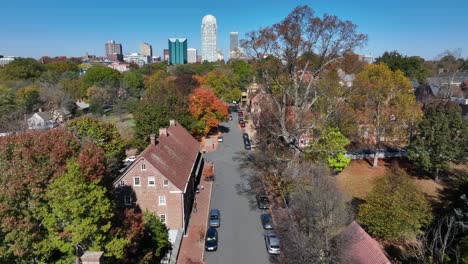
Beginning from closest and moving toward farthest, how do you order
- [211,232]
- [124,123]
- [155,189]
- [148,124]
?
[211,232], [155,189], [148,124], [124,123]

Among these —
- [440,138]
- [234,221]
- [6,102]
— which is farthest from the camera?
[6,102]

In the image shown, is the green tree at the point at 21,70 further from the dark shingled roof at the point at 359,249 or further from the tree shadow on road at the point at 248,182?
the dark shingled roof at the point at 359,249

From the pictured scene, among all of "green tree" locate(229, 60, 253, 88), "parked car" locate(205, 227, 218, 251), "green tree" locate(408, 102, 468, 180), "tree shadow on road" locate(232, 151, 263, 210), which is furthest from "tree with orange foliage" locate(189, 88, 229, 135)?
"green tree" locate(229, 60, 253, 88)

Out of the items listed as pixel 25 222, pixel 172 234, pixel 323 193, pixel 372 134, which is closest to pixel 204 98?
pixel 372 134

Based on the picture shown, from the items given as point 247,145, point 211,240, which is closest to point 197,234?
point 211,240

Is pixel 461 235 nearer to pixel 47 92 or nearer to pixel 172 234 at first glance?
pixel 172 234

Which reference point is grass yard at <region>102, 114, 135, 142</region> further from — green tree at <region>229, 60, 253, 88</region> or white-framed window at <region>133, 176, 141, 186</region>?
green tree at <region>229, 60, 253, 88</region>

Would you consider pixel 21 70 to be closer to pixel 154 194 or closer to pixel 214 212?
pixel 154 194
